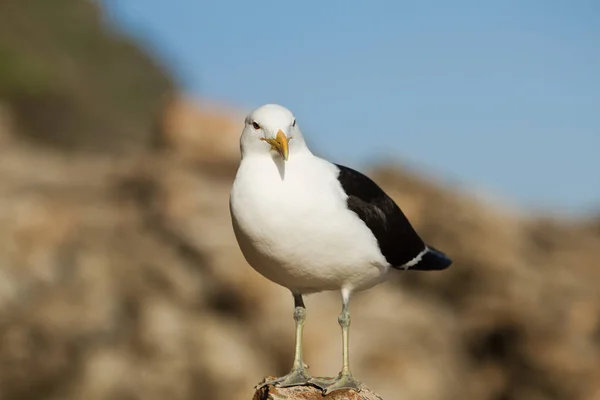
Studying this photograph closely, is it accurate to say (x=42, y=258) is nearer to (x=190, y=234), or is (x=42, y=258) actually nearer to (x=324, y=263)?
(x=190, y=234)

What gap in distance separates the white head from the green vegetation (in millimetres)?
24118

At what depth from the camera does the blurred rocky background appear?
18.5 metres

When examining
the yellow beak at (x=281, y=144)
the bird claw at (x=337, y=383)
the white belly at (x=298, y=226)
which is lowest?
the bird claw at (x=337, y=383)

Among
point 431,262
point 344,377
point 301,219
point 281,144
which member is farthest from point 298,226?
point 431,262

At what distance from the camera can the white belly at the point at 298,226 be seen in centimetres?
668

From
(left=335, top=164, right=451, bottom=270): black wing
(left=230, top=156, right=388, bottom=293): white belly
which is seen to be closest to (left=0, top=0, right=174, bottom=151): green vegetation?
(left=335, top=164, right=451, bottom=270): black wing

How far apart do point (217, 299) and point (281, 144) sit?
1324 centimetres

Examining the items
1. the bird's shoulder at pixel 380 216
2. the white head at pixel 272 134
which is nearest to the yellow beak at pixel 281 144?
the white head at pixel 272 134

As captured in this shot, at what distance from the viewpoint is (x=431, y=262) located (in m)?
8.25

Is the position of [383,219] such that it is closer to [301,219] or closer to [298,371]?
[301,219]

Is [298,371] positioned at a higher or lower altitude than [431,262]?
lower

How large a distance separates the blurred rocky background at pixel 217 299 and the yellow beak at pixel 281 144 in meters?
11.3

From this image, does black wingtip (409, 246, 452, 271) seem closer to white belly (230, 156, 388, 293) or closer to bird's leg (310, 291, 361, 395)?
bird's leg (310, 291, 361, 395)

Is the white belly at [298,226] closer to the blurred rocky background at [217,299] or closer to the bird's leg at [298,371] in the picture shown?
the bird's leg at [298,371]
